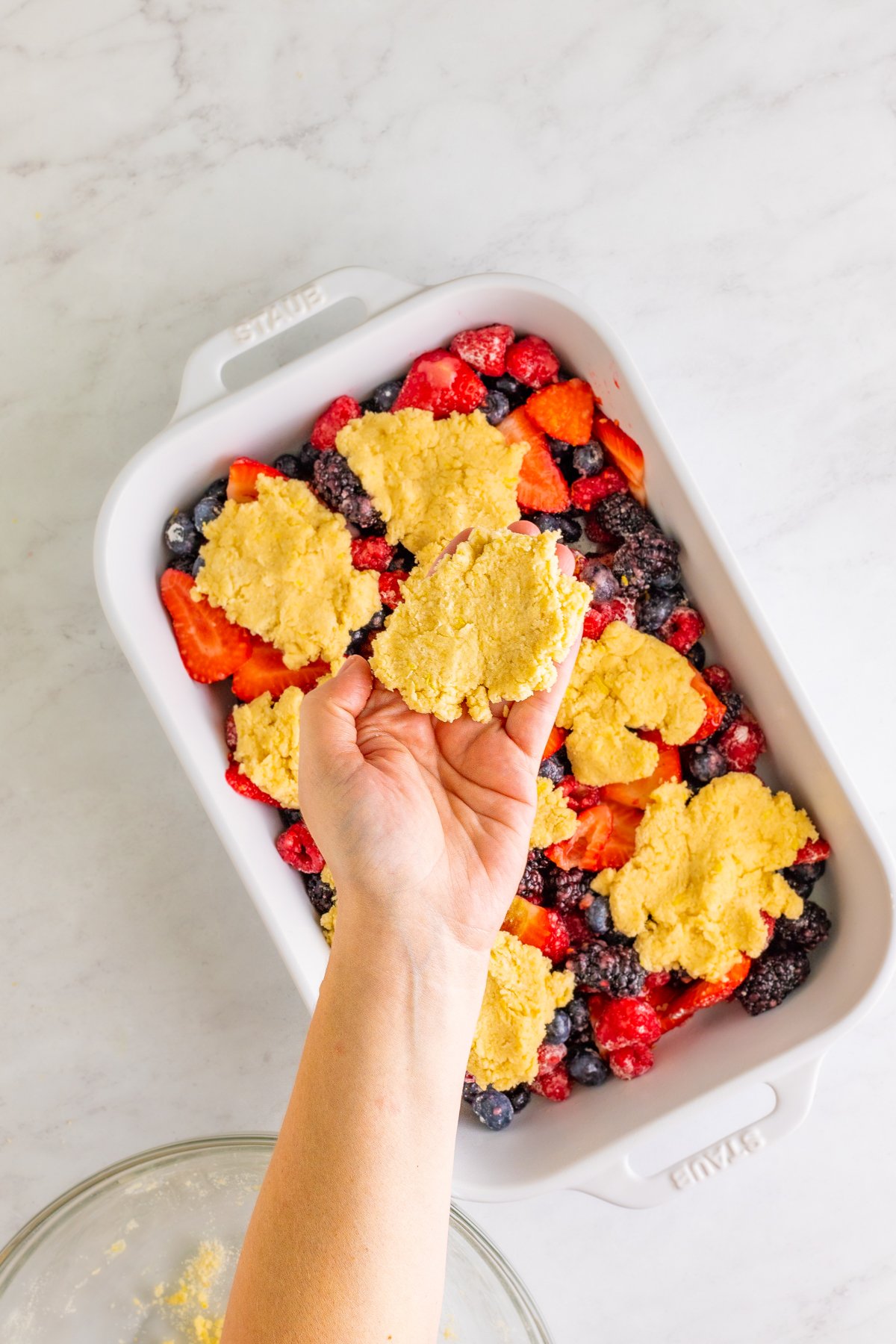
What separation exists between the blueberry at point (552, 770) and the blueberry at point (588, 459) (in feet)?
2.02

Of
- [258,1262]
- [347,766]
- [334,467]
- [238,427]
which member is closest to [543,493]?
[334,467]

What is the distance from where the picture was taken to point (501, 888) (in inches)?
70.7

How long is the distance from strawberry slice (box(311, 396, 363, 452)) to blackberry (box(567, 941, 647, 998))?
1208 mm

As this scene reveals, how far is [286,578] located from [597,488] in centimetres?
70

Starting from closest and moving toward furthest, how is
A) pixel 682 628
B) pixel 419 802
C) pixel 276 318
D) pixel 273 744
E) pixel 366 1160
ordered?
pixel 366 1160 → pixel 419 802 → pixel 276 318 → pixel 273 744 → pixel 682 628

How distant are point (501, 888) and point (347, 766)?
345mm

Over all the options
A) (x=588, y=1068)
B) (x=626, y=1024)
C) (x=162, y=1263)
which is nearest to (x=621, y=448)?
(x=626, y=1024)

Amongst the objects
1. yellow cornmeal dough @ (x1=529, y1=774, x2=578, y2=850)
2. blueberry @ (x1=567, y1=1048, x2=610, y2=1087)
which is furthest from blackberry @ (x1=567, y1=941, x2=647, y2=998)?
yellow cornmeal dough @ (x1=529, y1=774, x2=578, y2=850)

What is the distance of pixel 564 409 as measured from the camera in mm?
2271

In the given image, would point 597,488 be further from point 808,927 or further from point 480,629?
point 808,927

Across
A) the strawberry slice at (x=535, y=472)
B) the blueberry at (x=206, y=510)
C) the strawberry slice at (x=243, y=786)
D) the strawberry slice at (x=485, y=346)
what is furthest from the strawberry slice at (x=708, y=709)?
the blueberry at (x=206, y=510)

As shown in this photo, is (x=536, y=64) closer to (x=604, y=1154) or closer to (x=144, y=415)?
(x=144, y=415)

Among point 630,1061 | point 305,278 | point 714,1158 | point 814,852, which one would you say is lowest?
point 714,1158

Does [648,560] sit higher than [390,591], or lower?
lower
